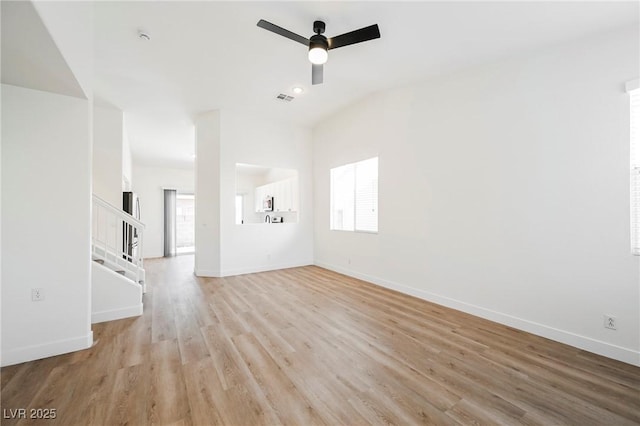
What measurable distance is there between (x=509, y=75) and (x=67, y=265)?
16.0 ft

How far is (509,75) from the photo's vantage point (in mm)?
2906

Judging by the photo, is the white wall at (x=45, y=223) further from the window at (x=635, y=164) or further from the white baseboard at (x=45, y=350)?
the window at (x=635, y=164)

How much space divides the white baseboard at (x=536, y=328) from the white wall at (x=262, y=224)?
8.14 ft

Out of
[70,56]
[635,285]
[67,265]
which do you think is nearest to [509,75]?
[635,285]

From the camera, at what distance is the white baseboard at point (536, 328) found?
7.25 ft

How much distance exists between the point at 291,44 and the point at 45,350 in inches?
149

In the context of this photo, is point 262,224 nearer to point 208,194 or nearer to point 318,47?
point 208,194

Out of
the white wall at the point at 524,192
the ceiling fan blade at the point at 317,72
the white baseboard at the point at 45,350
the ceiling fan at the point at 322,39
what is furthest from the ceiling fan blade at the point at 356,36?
the white baseboard at the point at 45,350

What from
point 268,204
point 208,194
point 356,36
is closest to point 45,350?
point 208,194

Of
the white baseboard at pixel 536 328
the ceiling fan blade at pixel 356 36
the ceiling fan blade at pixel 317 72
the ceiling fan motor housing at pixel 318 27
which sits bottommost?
the white baseboard at pixel 536 328

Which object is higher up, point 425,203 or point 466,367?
point 425,203

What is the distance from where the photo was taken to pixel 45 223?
87.9 inches

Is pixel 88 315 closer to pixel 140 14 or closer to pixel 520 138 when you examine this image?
pixel 140 14

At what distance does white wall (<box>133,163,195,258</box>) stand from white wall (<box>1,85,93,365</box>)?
6515mm
